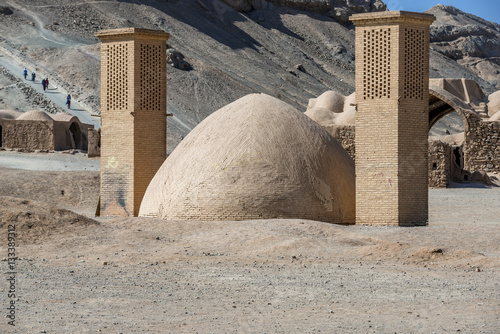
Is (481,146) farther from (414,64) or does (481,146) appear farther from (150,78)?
(150,78)

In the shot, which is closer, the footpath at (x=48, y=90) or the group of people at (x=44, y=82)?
the footpath at (x=48, y=90)

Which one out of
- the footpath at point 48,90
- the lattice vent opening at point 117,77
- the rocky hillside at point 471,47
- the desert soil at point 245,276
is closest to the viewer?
Answer: the desert soil at point 245,276

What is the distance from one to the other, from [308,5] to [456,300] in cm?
6790

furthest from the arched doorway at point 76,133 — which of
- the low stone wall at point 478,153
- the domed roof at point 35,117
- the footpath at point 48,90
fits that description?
the low stone wall at point 478,153

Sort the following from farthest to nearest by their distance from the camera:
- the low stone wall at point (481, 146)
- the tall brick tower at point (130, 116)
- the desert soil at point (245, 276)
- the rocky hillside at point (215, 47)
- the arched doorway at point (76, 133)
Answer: the rocky hillside at point (215, 47), the arched doorway at point (76, 133), the low stone wall at point (481, 146), the tall brick tower at point (130, 116), the desert soil at point (245, 276)

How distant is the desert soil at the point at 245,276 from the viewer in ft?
18.9

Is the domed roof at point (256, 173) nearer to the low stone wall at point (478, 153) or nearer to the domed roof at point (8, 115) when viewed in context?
the low stone wall at point (478, 153)

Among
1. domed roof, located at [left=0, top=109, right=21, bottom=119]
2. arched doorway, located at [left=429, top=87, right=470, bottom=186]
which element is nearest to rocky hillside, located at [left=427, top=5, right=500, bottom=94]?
arched doorway, located at [left=429, top=87, right=470, bottom=186]

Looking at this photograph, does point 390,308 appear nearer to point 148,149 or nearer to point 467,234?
point 467,234

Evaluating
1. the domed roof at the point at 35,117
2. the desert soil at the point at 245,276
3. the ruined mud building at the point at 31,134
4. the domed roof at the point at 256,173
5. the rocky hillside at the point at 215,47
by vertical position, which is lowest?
the desert soil at the point at 245,276

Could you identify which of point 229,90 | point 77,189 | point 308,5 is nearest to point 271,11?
point 308,5

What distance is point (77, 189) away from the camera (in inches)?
803

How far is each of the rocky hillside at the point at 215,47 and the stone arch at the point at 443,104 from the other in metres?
12.4

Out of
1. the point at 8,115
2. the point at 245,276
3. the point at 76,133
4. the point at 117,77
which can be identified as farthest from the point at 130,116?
the point at 8,115
